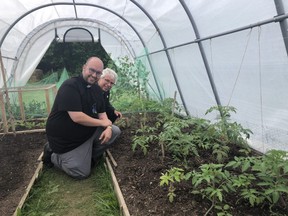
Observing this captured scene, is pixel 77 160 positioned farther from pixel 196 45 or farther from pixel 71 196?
pixel 196 45

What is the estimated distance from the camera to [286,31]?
95.5 inches

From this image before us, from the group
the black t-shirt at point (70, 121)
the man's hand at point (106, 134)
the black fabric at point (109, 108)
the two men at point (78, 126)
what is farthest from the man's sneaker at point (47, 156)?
the black fabric at point (109, 108)

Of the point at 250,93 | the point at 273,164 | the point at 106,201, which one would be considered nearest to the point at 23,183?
the point at 106,201

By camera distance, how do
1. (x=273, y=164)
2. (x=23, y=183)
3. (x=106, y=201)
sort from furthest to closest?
(x=23, y=183)
(x=106, y=201)
(x=273, y=164)

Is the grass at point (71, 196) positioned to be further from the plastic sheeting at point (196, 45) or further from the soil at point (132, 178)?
the plastic sheeting at point (196, 45)

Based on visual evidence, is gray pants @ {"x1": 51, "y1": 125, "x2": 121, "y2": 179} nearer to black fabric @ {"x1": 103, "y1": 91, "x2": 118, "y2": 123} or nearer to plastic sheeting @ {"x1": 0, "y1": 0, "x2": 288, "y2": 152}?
black fabric @ {"x1": 103, "y1": 91, "x2": 118, "y2": 123}

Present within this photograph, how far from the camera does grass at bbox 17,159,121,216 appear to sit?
8.63ft

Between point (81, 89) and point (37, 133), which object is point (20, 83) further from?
point (81, 89)

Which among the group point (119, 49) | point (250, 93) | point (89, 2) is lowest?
point (250, 93)

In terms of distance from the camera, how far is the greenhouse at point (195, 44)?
281cm

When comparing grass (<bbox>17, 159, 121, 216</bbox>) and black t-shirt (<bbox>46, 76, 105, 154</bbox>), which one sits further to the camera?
black t-shirt (<bbox>46, 76, 105, 154</bbox>)

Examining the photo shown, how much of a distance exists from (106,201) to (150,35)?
5.07 meters

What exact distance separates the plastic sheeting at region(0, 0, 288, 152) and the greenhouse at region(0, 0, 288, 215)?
0.01 meters

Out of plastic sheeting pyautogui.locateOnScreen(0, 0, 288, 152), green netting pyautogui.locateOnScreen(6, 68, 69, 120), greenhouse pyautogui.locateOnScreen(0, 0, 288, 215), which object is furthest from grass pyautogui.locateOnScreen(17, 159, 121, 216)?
green netting pyautogui.locateOnScreen(6, 68, 69, 120)
